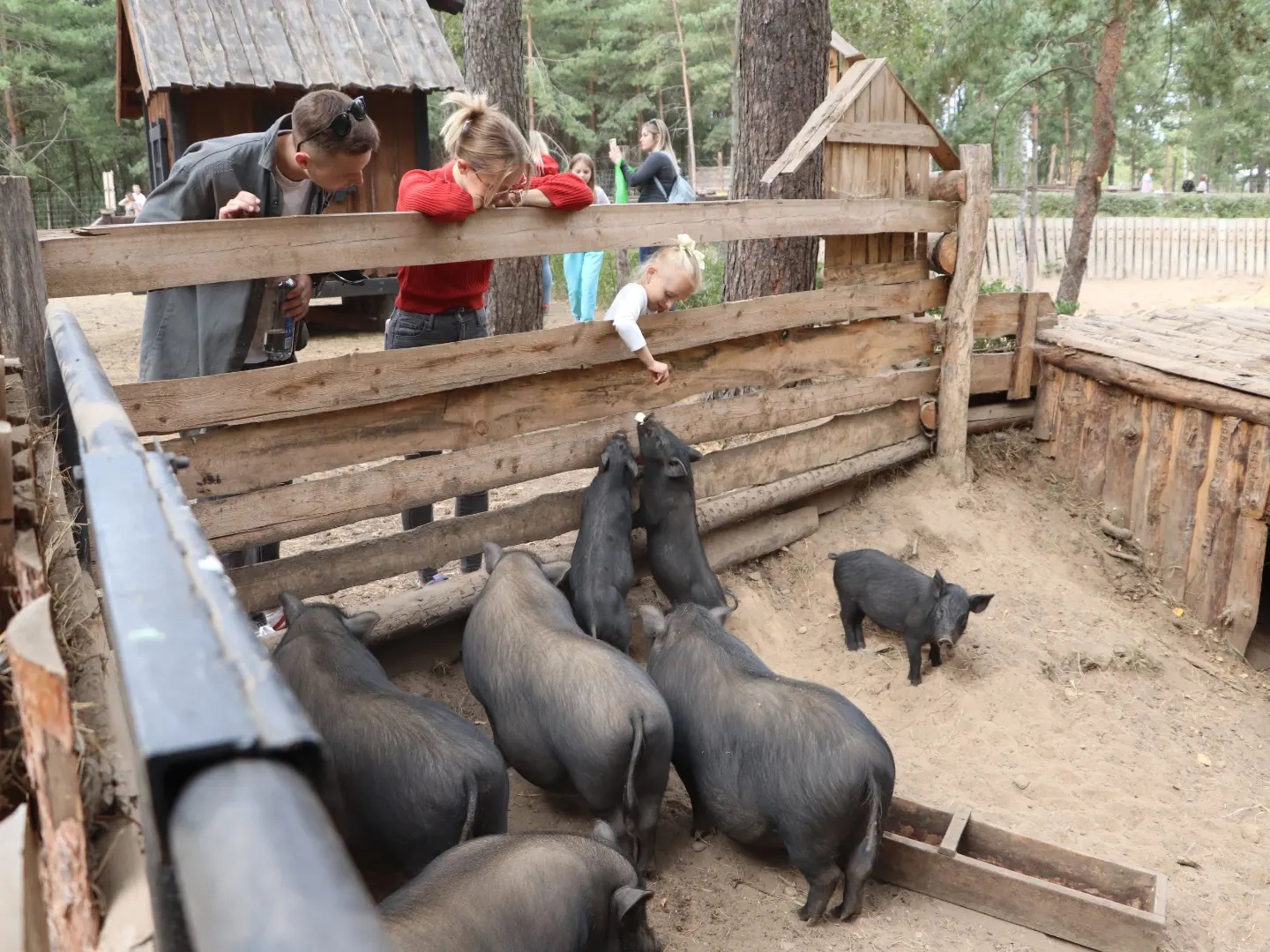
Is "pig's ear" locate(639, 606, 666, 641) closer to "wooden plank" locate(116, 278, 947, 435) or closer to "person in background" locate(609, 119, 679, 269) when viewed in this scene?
"wooden plank" locate(116, 278, 947, 435)

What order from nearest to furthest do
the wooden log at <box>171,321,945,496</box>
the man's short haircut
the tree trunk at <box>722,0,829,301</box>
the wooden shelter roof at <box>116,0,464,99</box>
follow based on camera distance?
the man's short haircut → the wooden log at <box>171,321,945,496</box> → the tree trunk at <box>722,0,829,301</box> → the wooden shelter roof at <box>116,0,464,99</box>

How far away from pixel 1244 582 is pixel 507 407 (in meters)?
3.91

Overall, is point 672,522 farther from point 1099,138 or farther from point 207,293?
point 1099,138

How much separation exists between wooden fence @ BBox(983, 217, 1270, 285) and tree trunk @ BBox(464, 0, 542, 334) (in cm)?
1332

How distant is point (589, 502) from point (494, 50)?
432 cm

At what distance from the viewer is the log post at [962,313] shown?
6.20 meters

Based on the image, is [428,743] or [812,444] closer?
[428,743]

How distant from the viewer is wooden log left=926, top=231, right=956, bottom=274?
20.5 ft

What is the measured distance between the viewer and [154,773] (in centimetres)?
64

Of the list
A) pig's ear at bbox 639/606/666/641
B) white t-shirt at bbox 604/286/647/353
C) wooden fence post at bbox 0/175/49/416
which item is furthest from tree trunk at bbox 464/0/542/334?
wooden fence post at bbox 0/175/49/416

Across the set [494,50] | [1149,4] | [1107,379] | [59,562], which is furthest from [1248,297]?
[59,562]

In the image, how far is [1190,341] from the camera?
648cm

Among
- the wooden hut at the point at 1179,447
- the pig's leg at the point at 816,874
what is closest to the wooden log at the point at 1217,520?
the wooden hut at the point at 1179,447

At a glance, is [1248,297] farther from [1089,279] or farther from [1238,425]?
[1238,425]
